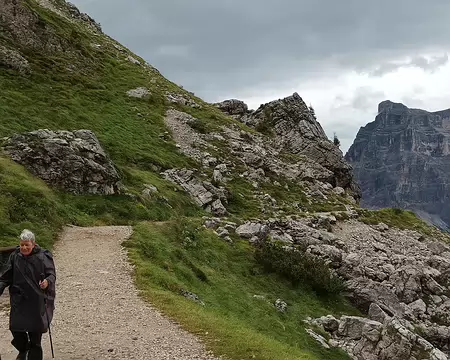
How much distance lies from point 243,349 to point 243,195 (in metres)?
38.8

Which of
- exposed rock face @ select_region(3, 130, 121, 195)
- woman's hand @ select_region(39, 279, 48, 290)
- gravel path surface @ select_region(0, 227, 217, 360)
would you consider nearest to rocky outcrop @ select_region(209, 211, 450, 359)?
exposed rock face @ select_region(3, 130, 121, 195)

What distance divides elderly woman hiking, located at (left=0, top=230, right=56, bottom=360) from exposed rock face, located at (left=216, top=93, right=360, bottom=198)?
2575 inches

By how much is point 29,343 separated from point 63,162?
2806 centimetres

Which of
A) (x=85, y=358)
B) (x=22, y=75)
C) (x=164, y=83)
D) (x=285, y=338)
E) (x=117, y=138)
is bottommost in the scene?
(x=285, y=338)

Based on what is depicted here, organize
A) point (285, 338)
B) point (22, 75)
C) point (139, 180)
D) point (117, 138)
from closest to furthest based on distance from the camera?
point (285, 338)
point (139, 180)
point (117, 138)
point (22, 75)

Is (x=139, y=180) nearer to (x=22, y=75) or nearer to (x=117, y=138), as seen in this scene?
(x=117, y=138)

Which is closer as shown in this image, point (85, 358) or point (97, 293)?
point (85, 358)

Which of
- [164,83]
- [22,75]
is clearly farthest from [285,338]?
[164,83]

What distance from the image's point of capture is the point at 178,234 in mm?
32750

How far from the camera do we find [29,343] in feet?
39.0

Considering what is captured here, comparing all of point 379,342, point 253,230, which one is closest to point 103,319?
point 379,342

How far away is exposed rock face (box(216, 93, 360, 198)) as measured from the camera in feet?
262

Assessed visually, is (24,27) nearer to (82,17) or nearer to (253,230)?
(82,17)

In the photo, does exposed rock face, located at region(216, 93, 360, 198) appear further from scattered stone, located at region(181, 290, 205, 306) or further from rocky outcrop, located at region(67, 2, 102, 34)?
scattered stone, located at region(181, 290, 205, 306)
